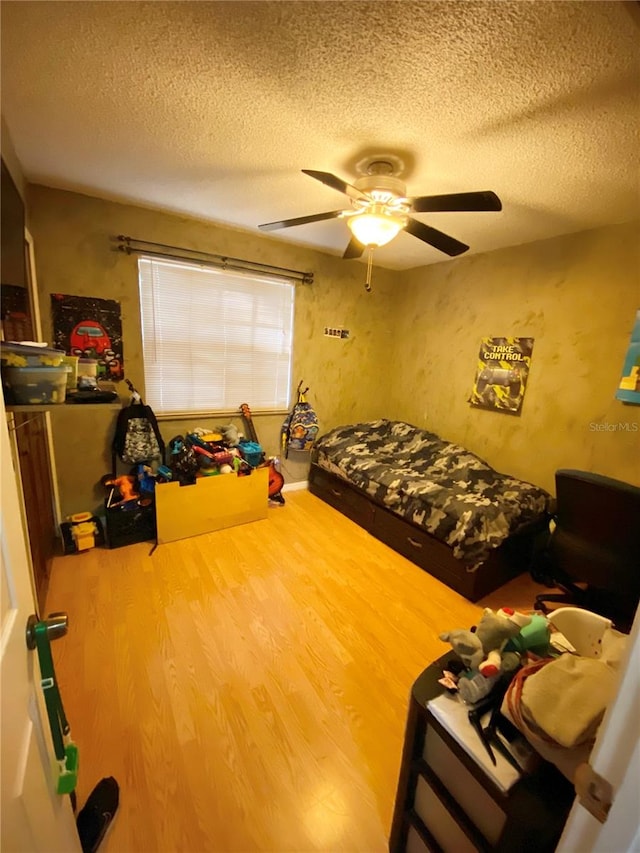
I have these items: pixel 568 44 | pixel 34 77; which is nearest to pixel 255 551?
pixel 34 77

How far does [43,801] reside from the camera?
2.19 ft

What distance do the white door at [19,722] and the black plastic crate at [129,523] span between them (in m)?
1.99

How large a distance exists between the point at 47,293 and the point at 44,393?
1.72m

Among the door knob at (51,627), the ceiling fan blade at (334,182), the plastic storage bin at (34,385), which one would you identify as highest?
the ceiling fan blade at (334,182)

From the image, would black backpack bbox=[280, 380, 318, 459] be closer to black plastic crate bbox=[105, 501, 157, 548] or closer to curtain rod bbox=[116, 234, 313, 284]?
curtain rod bbox=[116, 234, 313, 284]

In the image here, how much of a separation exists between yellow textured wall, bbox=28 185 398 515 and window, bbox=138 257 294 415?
11 centimetres

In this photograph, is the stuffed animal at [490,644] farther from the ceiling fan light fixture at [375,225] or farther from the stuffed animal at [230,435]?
the stuffed animal at [230,435]

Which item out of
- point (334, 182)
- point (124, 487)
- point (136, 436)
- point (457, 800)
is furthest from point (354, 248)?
point (457, 800)

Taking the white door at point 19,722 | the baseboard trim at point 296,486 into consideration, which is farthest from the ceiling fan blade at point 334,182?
the baseboard trim at point 296,486

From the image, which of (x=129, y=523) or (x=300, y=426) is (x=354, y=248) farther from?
(x=129, y=523)

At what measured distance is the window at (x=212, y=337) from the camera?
2.76 m

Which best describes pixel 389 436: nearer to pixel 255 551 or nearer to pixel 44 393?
pixel 255 551

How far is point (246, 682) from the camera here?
5.31ft

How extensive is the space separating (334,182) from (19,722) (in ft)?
6.19
